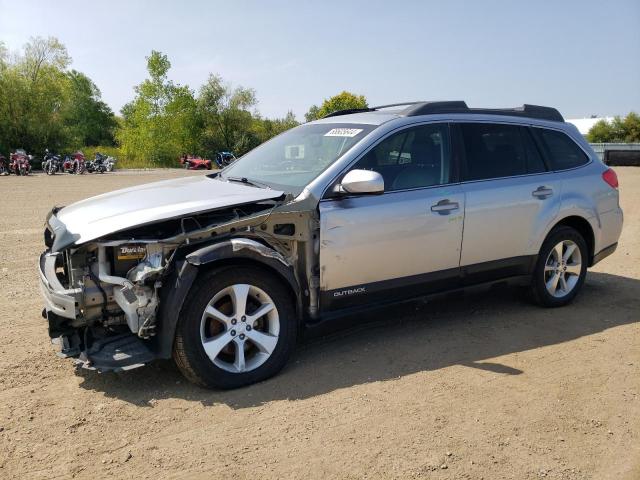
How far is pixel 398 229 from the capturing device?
13.9ft

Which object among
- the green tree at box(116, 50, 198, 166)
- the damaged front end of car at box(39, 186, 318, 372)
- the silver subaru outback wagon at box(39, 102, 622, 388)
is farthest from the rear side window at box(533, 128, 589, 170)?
the green tree at box(116, 50, 198, 166)

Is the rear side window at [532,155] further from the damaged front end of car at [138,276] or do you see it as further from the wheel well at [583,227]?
the damaged front end of car at [138,276]

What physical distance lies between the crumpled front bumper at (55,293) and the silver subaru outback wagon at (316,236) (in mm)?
13

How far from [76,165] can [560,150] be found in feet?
99.8

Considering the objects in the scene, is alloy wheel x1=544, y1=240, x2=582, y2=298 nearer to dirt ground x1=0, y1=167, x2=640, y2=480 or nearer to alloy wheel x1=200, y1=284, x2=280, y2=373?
dirt ground x1=0, y1=167, x2=640, y2=480

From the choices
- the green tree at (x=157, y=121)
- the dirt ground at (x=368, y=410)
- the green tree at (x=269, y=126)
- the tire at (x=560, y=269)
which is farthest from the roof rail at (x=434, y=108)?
the green tree at (x=269, y=126)

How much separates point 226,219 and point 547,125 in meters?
3.49

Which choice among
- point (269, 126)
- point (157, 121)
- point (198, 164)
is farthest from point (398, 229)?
point (269, 126)

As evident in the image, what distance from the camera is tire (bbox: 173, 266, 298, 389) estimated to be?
3512 mm

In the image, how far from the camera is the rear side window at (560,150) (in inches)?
212

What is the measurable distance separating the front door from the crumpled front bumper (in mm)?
1635

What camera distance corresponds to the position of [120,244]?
3463 millimetres

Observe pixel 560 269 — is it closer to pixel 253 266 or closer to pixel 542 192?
pixel 542 192

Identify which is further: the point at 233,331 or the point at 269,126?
the point at 269,126
